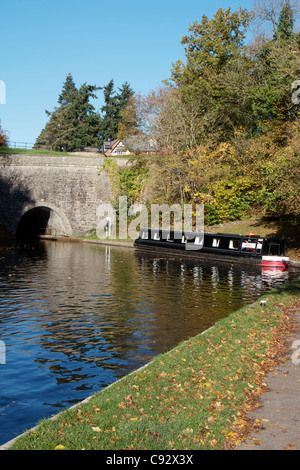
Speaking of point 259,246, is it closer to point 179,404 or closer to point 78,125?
point 179,404

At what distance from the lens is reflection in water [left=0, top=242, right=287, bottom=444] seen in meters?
9.33

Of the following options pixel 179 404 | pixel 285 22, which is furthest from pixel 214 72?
pixel 179 404

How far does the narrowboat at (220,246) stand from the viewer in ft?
89.6

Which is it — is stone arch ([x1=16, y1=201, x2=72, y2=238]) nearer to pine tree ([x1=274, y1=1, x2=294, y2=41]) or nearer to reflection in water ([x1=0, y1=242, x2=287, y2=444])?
reflection in water ([x1=0, y1=242, x2=287, y2=444])

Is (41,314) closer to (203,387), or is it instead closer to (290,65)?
(203,387)

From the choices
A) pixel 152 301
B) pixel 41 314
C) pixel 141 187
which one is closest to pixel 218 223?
pixel 141 187

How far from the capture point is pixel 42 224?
169 feet

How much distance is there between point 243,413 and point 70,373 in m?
4.30

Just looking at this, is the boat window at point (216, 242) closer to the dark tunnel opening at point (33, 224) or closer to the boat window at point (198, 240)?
the boat window at point (198, 240)

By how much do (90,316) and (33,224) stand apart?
126 feet

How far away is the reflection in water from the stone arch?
17.3 meters

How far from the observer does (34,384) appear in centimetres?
945

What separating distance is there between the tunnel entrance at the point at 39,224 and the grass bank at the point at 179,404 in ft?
130

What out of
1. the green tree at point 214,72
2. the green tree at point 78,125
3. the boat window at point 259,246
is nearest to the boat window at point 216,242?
the boat window at point 259,246
